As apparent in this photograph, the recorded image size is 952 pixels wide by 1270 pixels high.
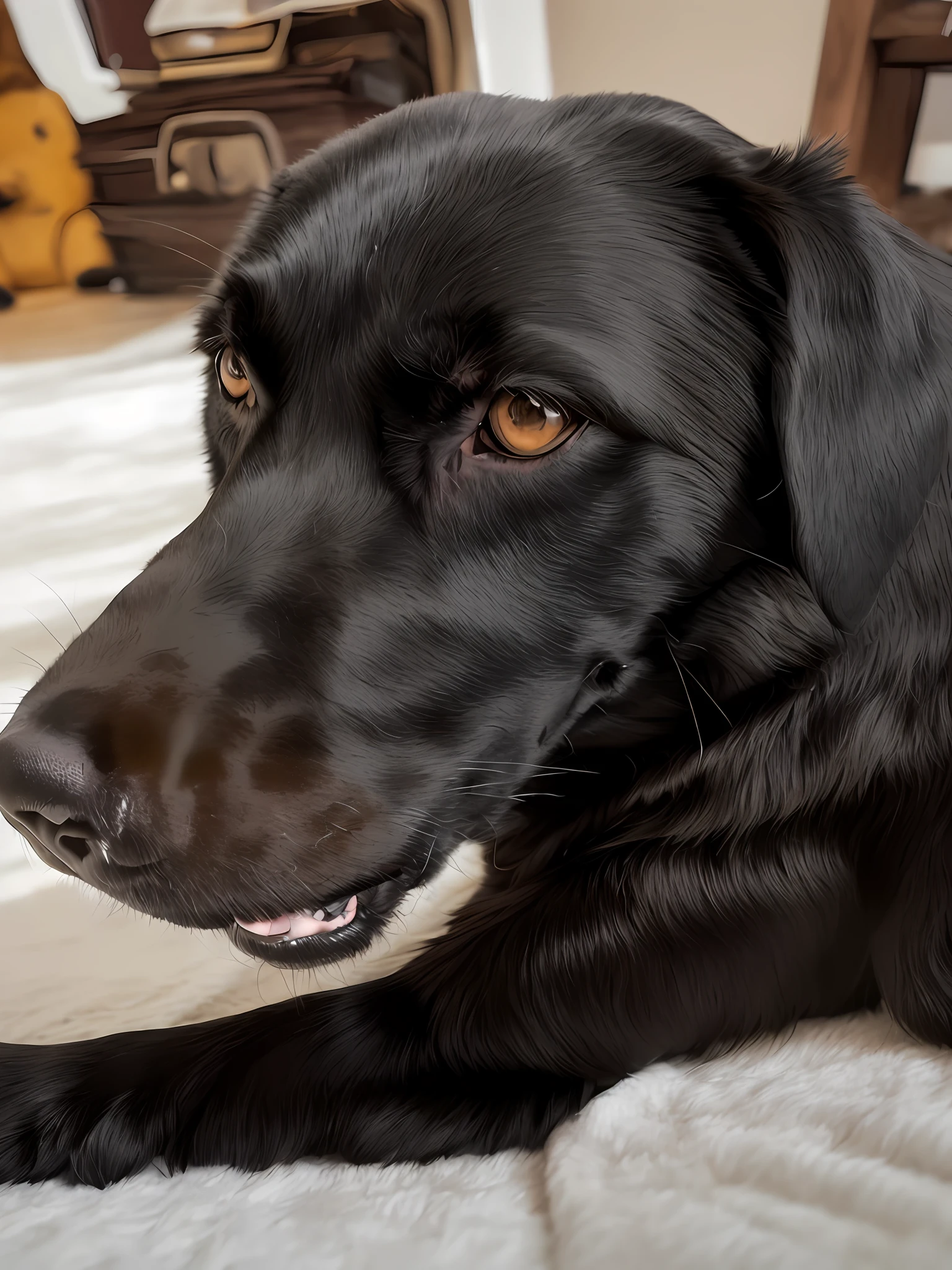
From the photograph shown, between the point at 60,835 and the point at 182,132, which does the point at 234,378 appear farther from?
the point at 182,132

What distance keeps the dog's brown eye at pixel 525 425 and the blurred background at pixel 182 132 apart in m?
1.00

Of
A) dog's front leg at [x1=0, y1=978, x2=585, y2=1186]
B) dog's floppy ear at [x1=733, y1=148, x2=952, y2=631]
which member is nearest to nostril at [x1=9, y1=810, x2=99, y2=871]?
dog's front leg at [x1=0, y1=978, x2=585, y2=1186]

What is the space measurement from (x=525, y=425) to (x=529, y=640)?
20cm

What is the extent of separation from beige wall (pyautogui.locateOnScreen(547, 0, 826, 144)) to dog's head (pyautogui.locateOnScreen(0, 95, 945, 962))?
899 mm

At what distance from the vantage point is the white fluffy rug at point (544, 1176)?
65 centimetres

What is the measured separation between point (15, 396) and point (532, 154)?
1.61 m

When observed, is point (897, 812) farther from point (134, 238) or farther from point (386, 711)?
point (134, 238)

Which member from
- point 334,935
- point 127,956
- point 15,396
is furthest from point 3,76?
point 334,935

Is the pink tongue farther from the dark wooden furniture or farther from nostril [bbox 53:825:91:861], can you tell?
the dark wooden furniture

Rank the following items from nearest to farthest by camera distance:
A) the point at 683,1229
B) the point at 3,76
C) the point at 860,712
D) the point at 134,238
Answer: the point at 683,1229, the point at 860,712, the point at 3,76, the point at 134,238

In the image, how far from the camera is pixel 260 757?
0.70 meters

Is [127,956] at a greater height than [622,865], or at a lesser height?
lesser

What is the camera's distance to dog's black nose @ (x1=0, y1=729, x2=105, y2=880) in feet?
2.13

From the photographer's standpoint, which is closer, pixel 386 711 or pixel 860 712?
pixel 386 711
